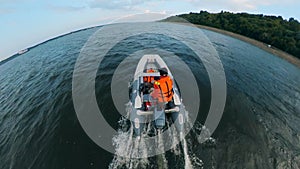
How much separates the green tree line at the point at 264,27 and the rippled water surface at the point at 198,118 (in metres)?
6.64

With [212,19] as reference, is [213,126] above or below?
below

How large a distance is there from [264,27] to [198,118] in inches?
1357

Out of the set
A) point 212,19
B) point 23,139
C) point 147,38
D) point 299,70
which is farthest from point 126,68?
point 212,19

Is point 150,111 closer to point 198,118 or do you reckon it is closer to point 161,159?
point 161,159

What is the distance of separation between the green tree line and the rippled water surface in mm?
6644

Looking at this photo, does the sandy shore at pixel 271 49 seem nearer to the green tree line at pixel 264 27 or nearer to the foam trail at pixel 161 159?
the green tree line at pixel 264 27

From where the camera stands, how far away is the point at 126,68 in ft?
75.5

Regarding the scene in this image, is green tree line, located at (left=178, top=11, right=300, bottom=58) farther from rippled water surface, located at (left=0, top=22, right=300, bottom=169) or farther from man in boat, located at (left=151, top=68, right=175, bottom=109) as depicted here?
man in boat, located at (left=151, top=68, right=175, bottom=109)

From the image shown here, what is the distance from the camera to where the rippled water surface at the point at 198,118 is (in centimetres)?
1154

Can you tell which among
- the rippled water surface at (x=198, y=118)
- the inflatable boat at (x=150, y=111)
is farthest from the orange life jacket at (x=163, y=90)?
the rippled water surface at (x=198, y=118)

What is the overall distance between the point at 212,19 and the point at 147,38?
24216mm

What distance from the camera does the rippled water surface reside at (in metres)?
11.5

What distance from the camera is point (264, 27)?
3934cm

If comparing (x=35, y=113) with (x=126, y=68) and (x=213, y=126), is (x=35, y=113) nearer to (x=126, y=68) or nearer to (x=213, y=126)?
(x=126, y=68)
